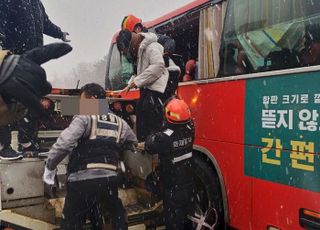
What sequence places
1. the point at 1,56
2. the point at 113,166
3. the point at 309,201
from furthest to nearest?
1. the point at 113,166
2. the point at 309,201
3. the point at 1,56

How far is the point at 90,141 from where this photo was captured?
3572 millimetres

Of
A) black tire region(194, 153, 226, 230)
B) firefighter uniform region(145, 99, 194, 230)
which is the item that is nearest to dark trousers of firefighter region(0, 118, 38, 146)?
firefighter uniform region(145, 99, 194, 230)

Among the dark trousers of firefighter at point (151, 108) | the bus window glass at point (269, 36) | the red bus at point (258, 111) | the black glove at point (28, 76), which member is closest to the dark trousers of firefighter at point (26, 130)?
the dark trousers of firefighter at point (151, 108)

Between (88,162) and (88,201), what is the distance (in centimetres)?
41

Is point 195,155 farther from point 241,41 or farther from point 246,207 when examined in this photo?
point 241,41

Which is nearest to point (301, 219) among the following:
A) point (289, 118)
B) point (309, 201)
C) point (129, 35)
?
point (309, 201)

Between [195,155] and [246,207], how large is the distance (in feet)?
3.39

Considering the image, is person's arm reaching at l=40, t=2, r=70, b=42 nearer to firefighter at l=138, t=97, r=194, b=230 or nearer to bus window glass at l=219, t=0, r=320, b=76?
firefighter at l=138, t=97, r=194, b=230

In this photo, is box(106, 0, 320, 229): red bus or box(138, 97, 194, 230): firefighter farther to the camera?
box(138, 97, 194, 230): firefighter

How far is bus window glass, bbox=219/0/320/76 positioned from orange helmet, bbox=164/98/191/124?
1.84 feet

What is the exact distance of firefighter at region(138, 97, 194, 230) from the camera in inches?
157

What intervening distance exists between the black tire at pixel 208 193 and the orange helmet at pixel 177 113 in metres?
0.62

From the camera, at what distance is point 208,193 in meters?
4.18

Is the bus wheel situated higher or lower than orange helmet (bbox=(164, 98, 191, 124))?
lower
